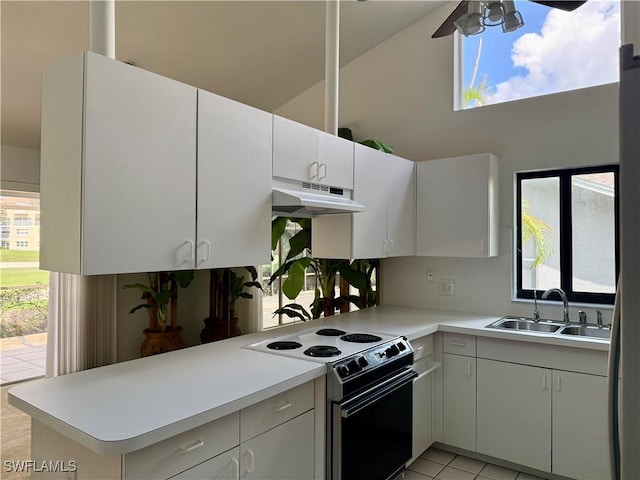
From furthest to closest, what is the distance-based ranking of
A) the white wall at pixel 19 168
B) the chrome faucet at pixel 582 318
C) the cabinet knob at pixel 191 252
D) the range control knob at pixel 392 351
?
the white wall at pixel 19 168, the chrome faucet at pixel 582 318, the range control knob at pixel 392 351, the cabinet knob at pixel 191 252

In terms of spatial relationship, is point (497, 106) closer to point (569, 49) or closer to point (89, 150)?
point (569, 49)

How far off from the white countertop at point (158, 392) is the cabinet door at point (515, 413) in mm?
376

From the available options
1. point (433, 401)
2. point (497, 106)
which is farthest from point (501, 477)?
point (497, 106)

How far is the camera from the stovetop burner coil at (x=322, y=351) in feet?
7.19

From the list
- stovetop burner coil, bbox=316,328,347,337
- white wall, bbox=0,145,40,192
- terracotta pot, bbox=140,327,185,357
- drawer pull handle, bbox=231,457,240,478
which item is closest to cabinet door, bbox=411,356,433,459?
stovetop burner coil, bbox=316,328,347,337

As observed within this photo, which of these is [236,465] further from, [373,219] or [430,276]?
[430,276]

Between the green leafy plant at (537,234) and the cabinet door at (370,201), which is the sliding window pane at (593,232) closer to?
the green leafy plant at (537,234)

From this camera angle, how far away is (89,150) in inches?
61.6

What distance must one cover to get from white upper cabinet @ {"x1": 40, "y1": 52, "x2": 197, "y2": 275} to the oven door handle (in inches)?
40.0

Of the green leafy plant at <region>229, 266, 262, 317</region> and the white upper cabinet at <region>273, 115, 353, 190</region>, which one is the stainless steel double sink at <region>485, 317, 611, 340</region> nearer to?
the white upper cabinet at <region>273, 115, 353, 190</region>

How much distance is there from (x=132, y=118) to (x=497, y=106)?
2.84 m

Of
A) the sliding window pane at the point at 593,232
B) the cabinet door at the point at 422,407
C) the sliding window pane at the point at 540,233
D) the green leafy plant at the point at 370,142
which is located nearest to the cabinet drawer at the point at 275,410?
the cabinet door at the point at 422,407

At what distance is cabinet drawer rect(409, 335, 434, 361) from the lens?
2.81m

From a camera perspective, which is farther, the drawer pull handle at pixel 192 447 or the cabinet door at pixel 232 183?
the cabinet door at pixel 232 183
